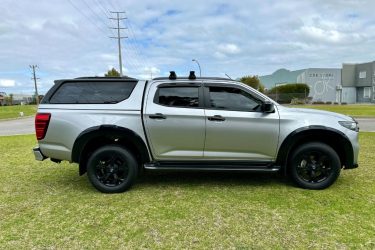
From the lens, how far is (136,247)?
11.1ft

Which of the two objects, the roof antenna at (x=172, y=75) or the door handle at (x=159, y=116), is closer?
the door handle at (x=159, y=116)

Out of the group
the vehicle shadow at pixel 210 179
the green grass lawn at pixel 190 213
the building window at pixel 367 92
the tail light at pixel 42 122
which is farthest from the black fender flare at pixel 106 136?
the building window at pixel 367 92

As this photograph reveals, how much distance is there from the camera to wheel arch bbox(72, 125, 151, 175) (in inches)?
197

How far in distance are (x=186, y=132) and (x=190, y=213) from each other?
4.19 ft

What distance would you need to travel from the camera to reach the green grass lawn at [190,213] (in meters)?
3.52

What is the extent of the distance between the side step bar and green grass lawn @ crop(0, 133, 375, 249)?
35cm

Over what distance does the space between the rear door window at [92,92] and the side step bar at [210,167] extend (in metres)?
1.18

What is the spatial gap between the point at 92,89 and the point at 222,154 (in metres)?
2.26

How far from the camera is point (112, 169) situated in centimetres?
516

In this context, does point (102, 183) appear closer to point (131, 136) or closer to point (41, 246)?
point (131, 136)

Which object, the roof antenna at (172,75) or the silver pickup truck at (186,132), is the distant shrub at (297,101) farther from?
the roof antenna at (172,75)

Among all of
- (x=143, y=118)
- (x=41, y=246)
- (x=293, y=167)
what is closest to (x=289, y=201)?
(x=293, y=167)

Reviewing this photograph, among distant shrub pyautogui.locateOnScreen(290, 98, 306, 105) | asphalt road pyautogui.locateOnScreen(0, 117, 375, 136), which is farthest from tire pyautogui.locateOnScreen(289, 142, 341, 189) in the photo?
distant shrub pyautogui.locateOnScreen(290, 98, 306, 105)

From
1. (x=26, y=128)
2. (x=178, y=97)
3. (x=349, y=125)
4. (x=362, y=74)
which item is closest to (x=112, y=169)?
(x=178, y=97)
